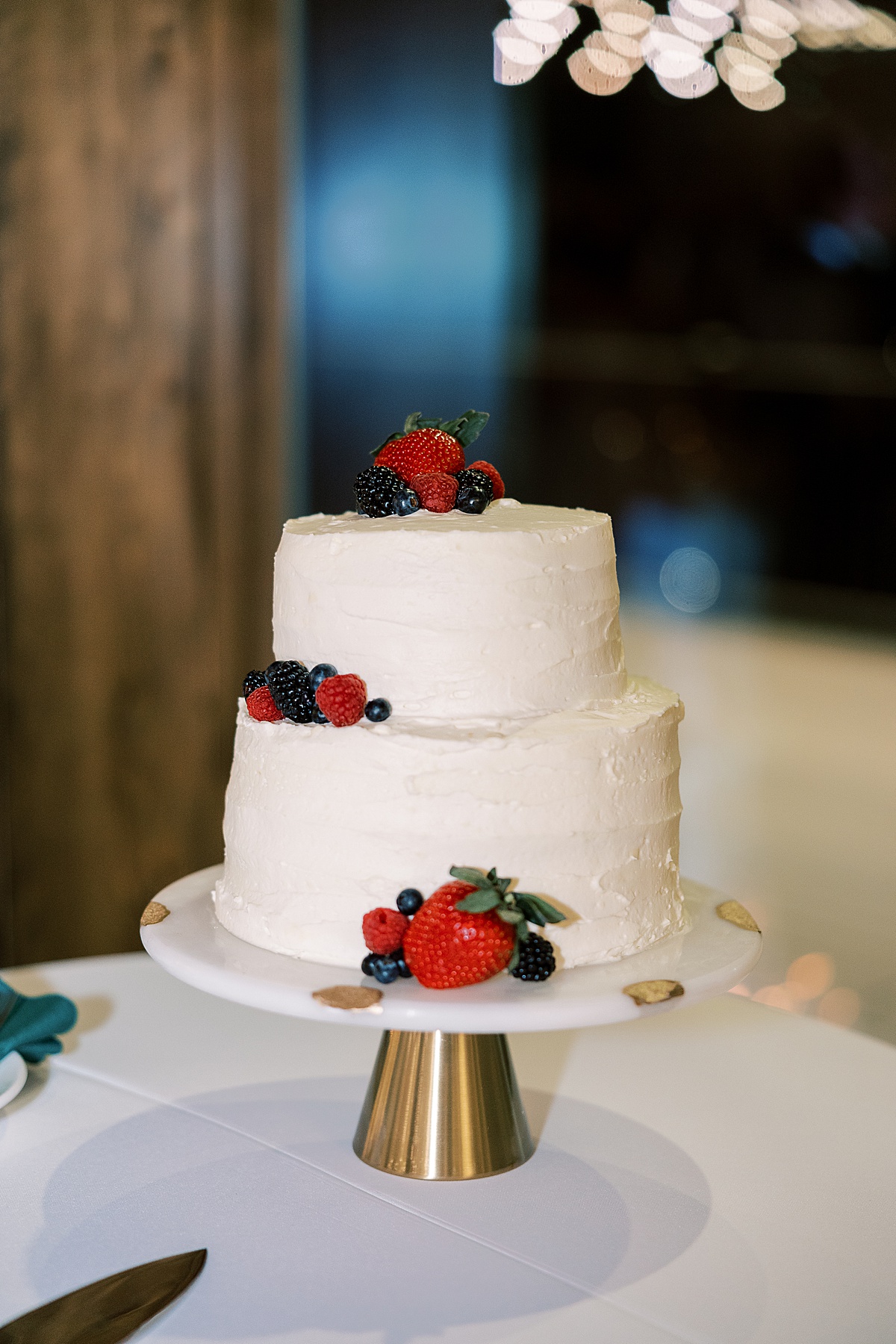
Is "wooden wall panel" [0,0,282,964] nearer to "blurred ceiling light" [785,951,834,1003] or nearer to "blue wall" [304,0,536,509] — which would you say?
"blue wall" [304,0,536,509]

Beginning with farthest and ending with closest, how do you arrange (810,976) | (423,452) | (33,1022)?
(810,976), (33,1022), (423,452)

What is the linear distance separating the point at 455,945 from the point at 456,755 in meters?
0.16

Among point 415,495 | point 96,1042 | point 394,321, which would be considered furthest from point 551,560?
point 394,321

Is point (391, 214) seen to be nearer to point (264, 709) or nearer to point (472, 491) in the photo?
point (472, 491)

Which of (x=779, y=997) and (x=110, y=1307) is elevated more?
(x=110, y=1307)

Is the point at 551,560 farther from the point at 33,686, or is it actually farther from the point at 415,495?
the point at 33,686

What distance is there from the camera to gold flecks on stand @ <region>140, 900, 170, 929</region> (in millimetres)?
1312

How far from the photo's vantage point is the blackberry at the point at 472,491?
1321mm

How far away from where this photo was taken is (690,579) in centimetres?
624

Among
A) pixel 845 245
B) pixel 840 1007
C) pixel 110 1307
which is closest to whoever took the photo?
pixel 110 1307

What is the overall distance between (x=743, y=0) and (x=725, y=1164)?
399cm

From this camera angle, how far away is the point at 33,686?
2.89 metres

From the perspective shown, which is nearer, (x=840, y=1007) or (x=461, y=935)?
(x=461, y=935)

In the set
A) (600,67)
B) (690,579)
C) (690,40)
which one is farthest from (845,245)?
(690,579)
